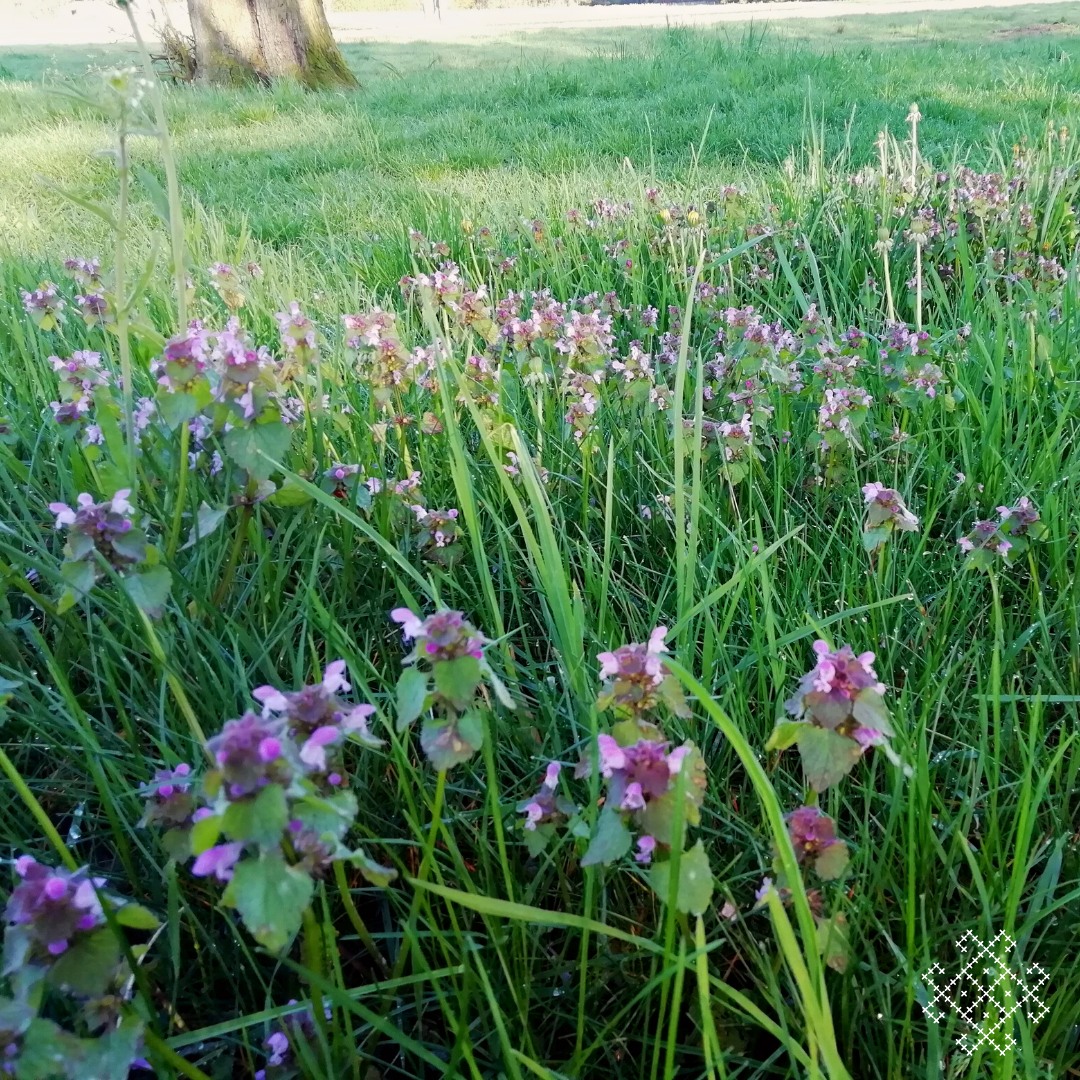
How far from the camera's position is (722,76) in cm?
796

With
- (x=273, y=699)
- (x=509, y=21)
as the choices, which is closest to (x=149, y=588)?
(x=273, y=699)

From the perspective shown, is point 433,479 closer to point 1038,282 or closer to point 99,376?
point 99,376

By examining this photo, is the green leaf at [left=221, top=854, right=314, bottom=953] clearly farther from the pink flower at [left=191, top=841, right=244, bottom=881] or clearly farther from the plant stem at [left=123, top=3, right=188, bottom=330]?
the plant stem at [left=123, top=3, right=188, bottom=330]

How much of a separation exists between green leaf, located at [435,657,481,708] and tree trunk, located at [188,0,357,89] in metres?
10.3

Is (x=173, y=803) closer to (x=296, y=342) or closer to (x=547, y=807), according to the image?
(x=547, y=807)

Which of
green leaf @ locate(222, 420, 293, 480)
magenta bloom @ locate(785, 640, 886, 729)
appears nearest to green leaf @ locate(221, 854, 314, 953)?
magenta bloom @ locate(785, 640, 886, 729)

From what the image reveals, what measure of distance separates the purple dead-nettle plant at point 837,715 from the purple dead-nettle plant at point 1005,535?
69 centimetres

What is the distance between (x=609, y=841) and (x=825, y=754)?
0.20 metres

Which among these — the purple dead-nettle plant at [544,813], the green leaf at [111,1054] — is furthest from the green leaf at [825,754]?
the green leaf at [111,1054]

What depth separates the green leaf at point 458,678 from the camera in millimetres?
786

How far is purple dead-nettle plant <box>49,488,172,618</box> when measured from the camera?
1.02m

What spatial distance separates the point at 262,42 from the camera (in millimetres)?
9836

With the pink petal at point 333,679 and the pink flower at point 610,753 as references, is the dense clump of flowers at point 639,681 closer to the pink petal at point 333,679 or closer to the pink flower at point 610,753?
the pink flower at point 610,753

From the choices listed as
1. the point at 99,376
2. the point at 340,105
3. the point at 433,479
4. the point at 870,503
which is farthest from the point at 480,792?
the point at 340,105
